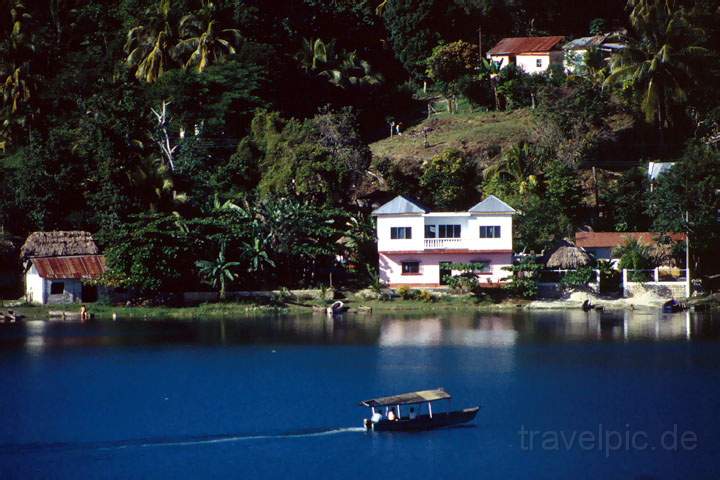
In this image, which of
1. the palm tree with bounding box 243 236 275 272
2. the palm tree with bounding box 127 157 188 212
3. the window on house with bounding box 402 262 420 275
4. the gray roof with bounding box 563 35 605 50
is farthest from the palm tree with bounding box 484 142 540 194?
the palm tree with bounding box 127 157 188 212

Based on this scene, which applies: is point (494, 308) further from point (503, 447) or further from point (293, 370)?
point (503, 447)

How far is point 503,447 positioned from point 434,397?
3302 mm

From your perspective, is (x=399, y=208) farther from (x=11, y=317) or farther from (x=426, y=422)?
(x=426, y=422)

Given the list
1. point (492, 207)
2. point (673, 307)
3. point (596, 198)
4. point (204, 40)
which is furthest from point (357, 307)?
point (204, 40)

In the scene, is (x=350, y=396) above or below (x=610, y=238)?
below

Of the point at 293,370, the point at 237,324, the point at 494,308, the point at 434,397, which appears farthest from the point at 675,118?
the point at 434,397

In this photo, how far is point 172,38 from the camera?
83.8 m

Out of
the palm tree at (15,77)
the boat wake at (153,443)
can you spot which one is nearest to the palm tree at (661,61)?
the palm tree at (15,77)

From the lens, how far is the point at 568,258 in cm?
6600

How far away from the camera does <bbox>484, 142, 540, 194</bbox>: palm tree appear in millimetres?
73875

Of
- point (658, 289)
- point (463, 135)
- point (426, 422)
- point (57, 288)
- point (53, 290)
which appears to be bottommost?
point (426, 422)

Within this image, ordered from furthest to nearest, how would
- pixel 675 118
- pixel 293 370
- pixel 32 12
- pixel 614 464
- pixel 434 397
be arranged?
pixel 32 12, pixel 675 118, pixel 293 370, pixel 434 397, pixel 614 464

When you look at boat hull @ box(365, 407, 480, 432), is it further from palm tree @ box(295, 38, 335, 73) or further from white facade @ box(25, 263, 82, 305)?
palm tree @ box(295, 38, 335, 73)

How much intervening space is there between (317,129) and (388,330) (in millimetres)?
21258
